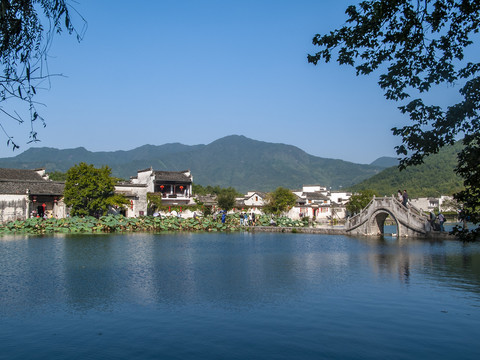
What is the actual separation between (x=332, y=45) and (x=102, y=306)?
9.72 m

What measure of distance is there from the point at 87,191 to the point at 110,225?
533 centimetres

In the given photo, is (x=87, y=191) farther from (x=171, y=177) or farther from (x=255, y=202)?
(x=255, y=202)

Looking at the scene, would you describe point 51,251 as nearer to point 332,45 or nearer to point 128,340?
point 128,340

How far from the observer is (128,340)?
402 inches

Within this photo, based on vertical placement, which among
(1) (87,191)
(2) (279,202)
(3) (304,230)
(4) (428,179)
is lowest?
(3) (304,230)

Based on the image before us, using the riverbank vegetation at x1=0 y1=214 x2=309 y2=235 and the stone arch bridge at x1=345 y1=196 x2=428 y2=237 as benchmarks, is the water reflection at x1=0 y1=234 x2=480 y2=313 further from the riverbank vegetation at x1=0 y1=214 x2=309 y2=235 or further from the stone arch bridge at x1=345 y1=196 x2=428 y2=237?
the riverbank vegetation at x1=0 y1=214 x2=309 y2=235

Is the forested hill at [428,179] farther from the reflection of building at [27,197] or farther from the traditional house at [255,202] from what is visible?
the reflection of building at [27,197]

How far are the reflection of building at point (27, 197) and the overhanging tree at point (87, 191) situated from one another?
2.83 meters

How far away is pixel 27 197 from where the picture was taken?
4666 centimetres

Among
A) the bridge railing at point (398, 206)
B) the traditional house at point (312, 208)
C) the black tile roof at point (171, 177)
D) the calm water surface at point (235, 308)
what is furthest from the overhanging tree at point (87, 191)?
the traditional house at point (312, 208)

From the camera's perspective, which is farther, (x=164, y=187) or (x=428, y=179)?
(x=428, y=179)

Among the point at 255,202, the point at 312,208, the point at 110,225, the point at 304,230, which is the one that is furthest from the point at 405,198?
the point at 255,202

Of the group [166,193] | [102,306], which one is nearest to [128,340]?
[102,306]

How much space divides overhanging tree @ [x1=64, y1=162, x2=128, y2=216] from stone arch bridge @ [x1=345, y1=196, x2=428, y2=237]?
25374 mm
